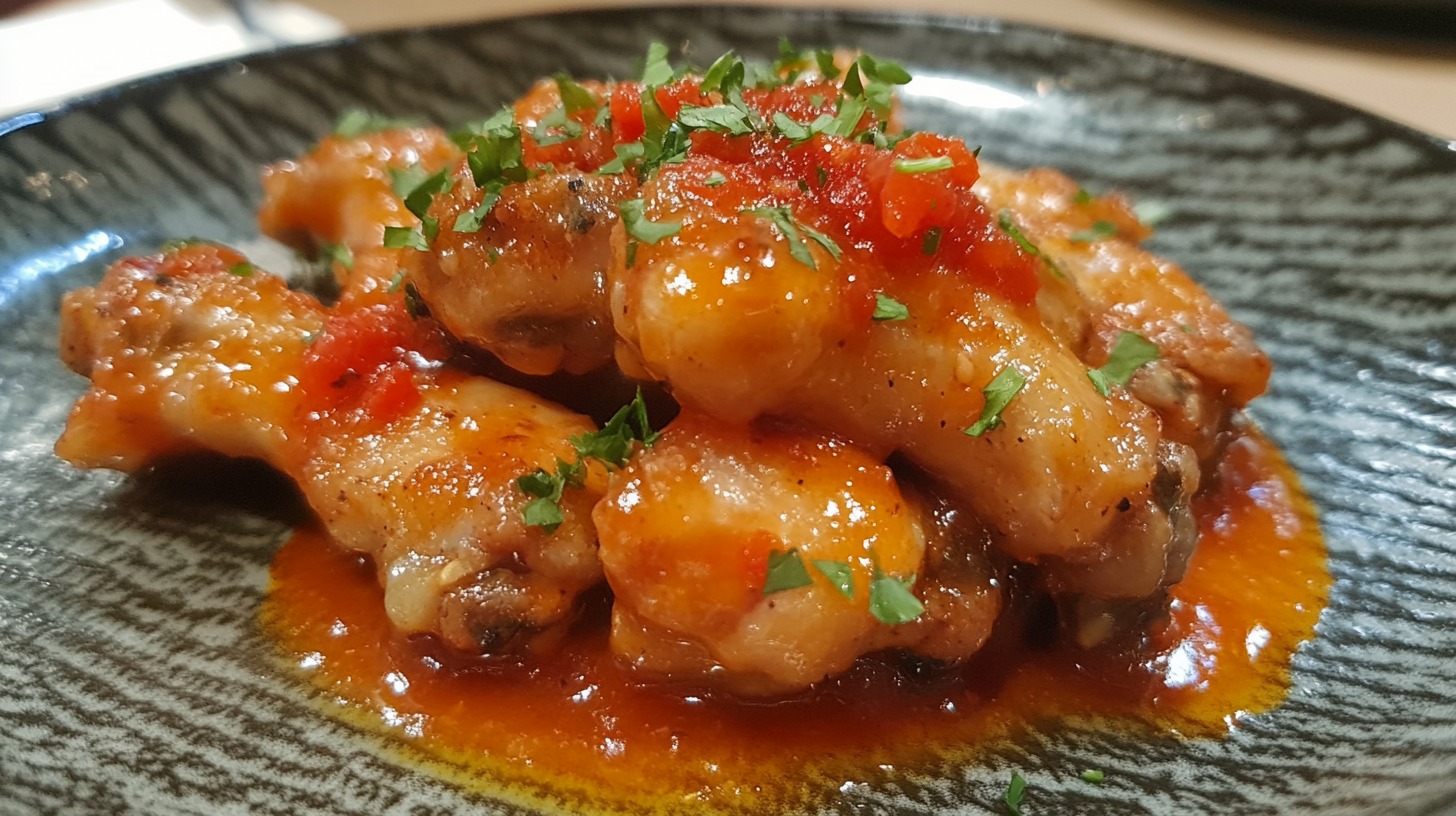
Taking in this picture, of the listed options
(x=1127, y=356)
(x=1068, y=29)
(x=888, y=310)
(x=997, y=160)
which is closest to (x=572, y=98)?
(x=888, y=310)

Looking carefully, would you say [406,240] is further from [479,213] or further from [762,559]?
[762,559]

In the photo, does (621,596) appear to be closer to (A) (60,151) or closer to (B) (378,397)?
(B) (378,397)

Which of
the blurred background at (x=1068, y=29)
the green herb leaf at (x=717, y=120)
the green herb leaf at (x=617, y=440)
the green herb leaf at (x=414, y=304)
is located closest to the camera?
the green herb leaf at (x=617, y=440)

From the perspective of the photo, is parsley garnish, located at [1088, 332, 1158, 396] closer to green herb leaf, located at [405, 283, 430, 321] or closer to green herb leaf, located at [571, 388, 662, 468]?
green herb leaf, located at [571, 388, 662, 468]

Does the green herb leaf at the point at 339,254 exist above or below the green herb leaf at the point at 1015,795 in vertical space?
above

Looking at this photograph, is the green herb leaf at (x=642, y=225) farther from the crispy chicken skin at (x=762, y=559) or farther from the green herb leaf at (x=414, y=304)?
the green herb leaf at (x=414, y=304)

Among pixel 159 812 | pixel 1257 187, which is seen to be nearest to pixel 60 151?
pixel 159 812

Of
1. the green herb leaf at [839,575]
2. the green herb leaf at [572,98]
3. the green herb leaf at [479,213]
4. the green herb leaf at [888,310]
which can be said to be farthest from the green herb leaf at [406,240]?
the green herb leaf at [839,575]
